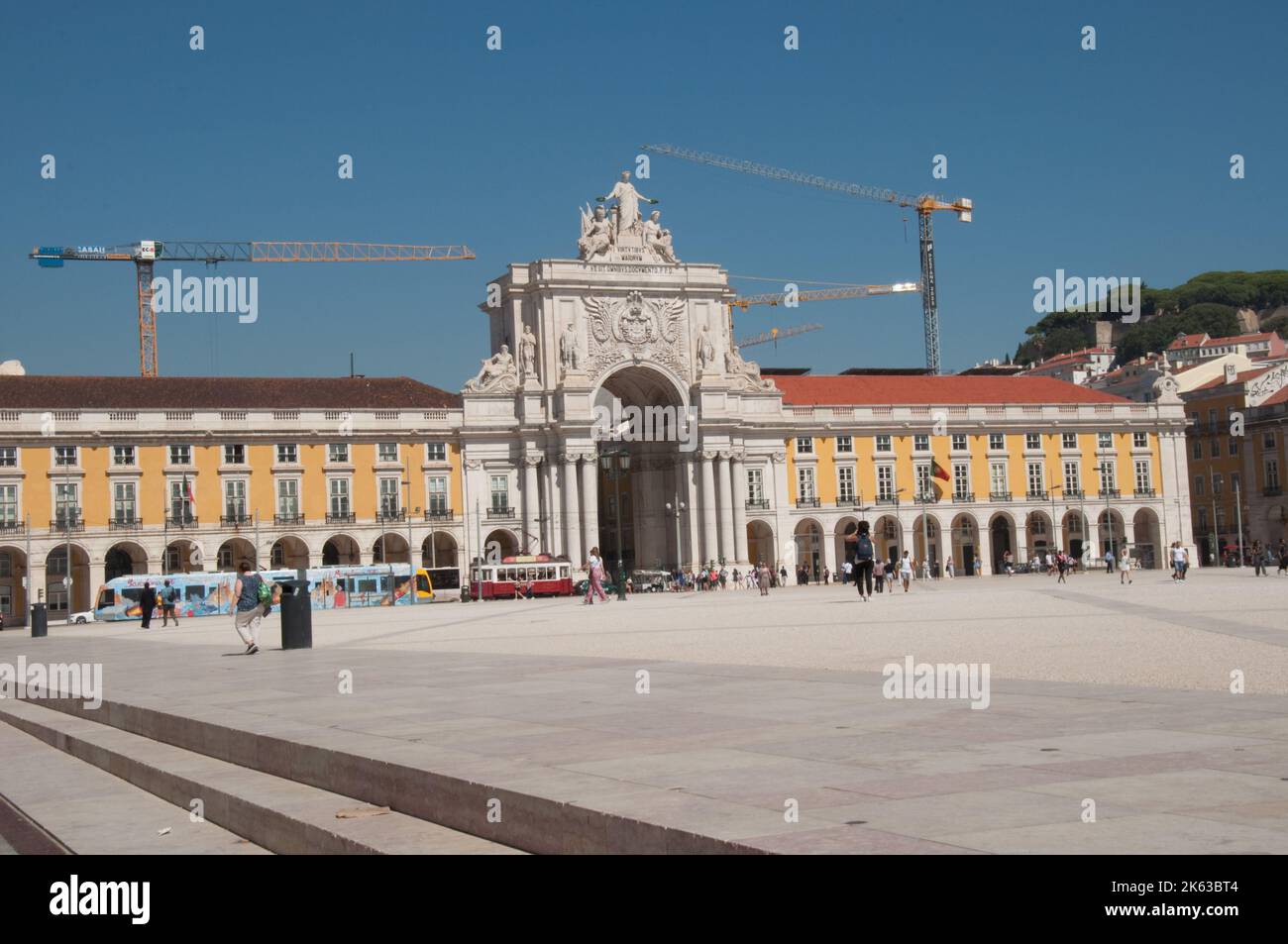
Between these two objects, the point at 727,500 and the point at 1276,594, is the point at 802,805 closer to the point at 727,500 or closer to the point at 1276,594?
the point at 1276,594

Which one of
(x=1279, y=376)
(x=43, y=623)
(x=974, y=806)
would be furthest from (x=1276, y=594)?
(x=1279, y=376)

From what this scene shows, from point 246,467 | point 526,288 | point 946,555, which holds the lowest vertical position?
point 946,555

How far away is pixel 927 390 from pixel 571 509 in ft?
91.2

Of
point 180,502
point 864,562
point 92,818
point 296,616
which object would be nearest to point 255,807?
point 92,818

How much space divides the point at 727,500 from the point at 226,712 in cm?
7856

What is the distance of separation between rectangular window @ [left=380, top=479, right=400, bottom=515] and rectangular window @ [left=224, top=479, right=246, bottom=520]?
7.74 m

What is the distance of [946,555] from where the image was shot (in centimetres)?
9638

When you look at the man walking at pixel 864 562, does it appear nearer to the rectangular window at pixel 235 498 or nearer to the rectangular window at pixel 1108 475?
the rectangular window at pixel 235 498

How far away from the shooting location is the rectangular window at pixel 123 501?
81.4m

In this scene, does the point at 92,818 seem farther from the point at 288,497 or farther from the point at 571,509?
the point at 571,509

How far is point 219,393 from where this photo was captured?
87750 mm

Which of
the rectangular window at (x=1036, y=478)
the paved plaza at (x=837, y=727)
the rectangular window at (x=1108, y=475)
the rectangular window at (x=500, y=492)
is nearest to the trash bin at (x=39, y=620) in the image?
the paved plaza at (x=837, y=727)

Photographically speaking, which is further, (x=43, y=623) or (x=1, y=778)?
(x=43, y=623)

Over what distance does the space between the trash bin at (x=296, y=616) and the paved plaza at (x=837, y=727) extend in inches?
55.1
